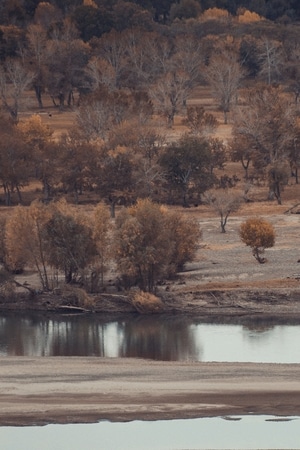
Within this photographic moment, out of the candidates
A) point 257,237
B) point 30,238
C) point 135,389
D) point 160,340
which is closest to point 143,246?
point 30,238

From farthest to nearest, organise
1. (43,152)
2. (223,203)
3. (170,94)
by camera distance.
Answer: (170,94), (43,152), (223,203)

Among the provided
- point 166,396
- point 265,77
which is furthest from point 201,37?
point 166,396

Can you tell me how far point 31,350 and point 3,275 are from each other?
9.43 meters

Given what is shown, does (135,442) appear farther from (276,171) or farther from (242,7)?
(242,7)

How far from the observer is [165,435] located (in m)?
41.4

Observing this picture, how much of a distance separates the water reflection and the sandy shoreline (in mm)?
2601

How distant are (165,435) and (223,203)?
1525 inches

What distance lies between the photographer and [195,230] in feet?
223

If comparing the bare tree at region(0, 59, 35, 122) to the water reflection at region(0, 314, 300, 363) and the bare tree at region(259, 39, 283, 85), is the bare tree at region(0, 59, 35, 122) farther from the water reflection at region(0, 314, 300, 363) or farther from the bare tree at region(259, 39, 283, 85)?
the water reflection at region(0, 314, 300, 363)

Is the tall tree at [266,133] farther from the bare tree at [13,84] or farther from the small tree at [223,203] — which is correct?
the bare tree at [13,84]

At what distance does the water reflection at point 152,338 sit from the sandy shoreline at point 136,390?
260 centimetres

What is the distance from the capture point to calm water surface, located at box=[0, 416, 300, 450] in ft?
132

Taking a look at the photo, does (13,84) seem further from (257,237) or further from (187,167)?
(257,237)

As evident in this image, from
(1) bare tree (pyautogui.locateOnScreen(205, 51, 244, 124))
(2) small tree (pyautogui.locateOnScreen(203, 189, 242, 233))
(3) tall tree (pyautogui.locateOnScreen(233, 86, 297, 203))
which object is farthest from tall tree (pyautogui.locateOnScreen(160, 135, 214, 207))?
(1) bare tree (pyautogui.locateOnScreen(205, 51, 244, 124))
